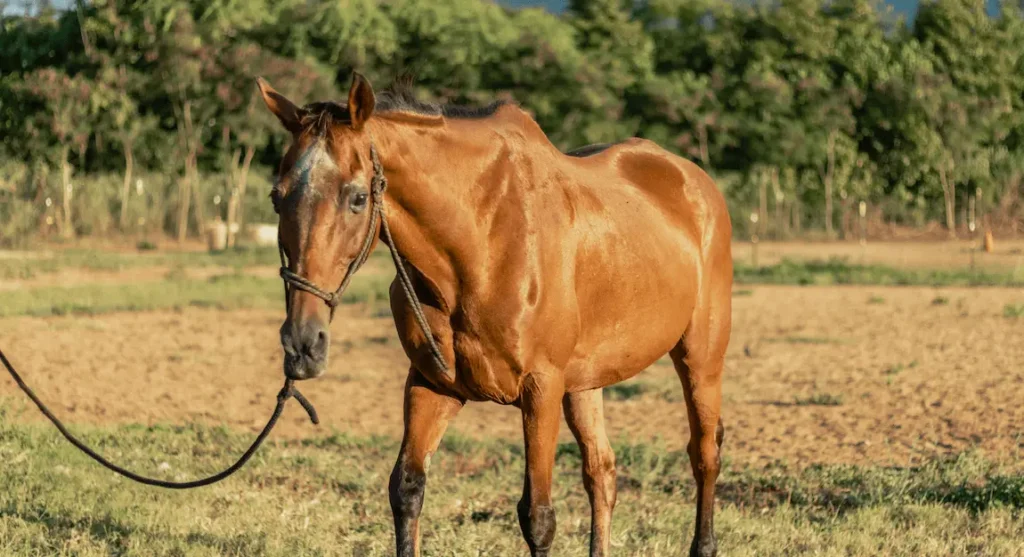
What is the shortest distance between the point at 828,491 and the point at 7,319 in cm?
1074

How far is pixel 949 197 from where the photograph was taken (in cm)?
3831

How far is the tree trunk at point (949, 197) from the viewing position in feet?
122

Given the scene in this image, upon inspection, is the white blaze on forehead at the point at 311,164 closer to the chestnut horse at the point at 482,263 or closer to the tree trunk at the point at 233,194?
the chestnut horse at the point at 482,263

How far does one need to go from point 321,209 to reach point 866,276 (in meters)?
18.2

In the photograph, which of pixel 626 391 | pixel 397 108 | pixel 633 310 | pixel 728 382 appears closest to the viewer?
pixel 397 108

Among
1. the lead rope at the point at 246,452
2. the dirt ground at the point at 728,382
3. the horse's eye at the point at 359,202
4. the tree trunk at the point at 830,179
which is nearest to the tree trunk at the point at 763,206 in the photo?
the tree trunk at the point at 830,179

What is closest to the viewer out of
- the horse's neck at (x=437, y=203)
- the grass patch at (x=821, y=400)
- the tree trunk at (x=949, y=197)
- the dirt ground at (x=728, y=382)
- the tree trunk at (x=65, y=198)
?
the horse's neck at (x=437, y=203)

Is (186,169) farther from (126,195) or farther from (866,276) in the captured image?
(866,276)

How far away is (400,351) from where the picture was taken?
527 inches

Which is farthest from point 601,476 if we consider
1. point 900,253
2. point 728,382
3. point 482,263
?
point 900,253

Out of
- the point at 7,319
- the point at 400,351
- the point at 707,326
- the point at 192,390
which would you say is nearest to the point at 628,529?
the point at 707,326

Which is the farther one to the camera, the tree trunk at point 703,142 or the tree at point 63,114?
the tree trunk at point 703,142

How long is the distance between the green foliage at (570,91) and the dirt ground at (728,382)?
1528cm

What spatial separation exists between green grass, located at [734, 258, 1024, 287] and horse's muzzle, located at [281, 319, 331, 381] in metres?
17.0
